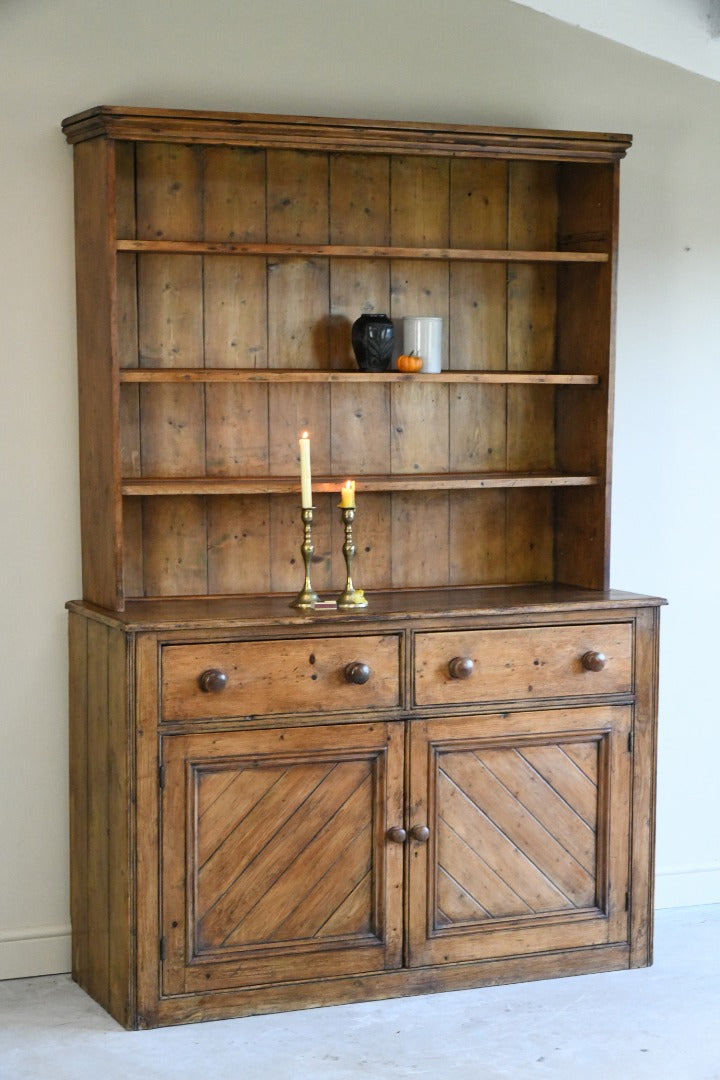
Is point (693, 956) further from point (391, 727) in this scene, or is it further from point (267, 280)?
point (267, 280)

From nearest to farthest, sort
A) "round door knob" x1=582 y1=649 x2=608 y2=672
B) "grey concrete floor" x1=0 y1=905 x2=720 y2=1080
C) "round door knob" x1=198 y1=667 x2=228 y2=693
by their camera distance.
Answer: "grey concrete floor" x1=0 y1=905 x2=720 y2=1080, "round door knob" x1=198 y1=667 x2=228 y2=693, "round door knob" x1=582 y1=649 x2=608 y2=672

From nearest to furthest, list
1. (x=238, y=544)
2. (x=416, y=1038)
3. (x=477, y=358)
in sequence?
(x=416, y=1038), (x=238, y=544), (x=477, y=358)

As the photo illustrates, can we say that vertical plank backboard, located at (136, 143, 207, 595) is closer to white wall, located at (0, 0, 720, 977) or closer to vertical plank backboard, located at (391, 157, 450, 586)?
white wall, located at (0, 0, 720, 977)

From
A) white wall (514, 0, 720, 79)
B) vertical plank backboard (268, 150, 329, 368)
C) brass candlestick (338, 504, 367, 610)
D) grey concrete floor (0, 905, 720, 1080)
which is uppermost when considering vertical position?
white wall (514, 0, 720, 79)

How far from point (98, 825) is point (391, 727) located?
803 mm

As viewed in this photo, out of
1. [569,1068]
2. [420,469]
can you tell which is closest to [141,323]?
[420,469]

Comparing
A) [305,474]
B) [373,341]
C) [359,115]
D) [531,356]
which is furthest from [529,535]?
[359,115]

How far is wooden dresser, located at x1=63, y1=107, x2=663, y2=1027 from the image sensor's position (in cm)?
355

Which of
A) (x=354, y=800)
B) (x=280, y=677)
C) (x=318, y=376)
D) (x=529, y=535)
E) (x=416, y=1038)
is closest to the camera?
(x=416, y=1038)

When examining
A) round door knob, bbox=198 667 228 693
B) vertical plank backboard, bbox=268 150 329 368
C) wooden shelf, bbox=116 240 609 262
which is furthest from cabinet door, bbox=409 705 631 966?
wooden shelf, bbox=116 240 609 262

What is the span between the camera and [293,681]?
3580 millimetres

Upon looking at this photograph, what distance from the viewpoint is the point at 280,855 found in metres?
3.61

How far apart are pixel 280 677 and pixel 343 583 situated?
604 millimetres

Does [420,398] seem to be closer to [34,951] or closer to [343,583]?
[343,583]
